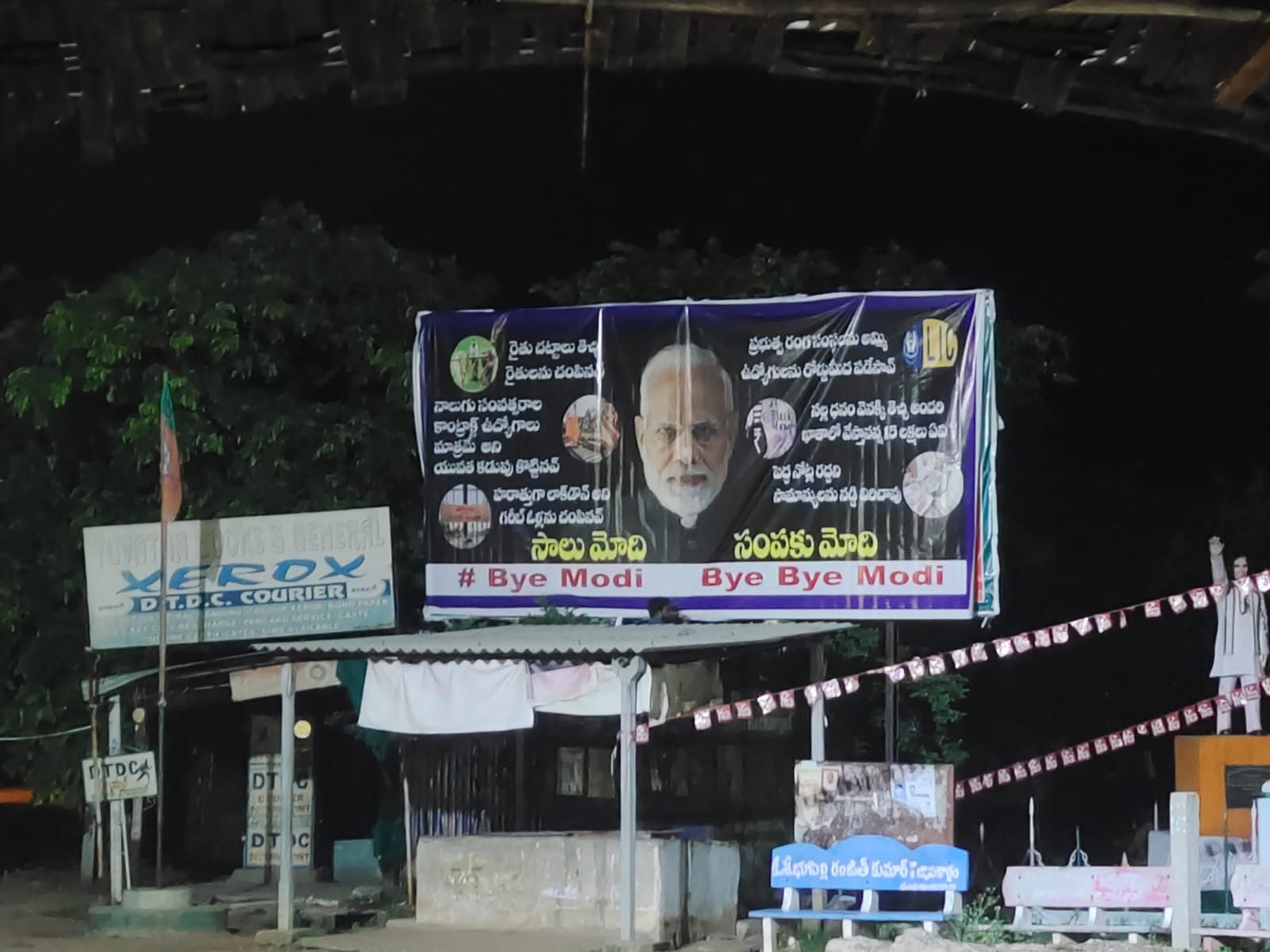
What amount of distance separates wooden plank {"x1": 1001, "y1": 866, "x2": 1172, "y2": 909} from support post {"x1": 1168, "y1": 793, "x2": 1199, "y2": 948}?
0.27 m

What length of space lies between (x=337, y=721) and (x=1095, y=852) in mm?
9838

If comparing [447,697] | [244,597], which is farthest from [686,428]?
[244,597]

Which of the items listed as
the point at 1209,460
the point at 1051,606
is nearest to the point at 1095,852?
the point at 1051,606

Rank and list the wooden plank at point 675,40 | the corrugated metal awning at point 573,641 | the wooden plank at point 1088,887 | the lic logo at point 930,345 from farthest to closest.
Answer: the lic logo at point 930,345 < the corrugated metal awning at point 573,641 < the wooden plank at point 1088,887 < the wooden plank at point 675,40

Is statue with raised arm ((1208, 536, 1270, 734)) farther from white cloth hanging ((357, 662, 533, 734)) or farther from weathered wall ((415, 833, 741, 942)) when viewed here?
white cloth hanging ((357, 662, 533, 734))

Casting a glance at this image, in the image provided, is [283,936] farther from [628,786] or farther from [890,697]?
[890,697]

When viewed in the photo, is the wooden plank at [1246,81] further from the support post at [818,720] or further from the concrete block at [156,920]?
the concrete block at [156,920]

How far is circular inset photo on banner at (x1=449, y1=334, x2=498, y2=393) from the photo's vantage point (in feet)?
52.2

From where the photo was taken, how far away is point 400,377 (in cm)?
1750

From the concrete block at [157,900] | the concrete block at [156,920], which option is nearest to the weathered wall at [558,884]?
the concrete block at [156,920]

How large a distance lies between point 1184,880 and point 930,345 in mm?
5249

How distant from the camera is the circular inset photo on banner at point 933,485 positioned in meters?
14.4

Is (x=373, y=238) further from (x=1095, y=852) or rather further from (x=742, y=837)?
(x=1095, y=852)

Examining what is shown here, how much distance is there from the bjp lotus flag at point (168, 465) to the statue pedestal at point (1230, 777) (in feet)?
32.4
